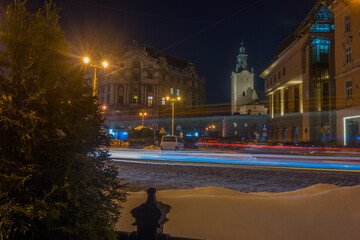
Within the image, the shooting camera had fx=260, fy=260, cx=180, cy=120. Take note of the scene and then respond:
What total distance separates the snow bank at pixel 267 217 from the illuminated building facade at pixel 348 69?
25680 millimetres

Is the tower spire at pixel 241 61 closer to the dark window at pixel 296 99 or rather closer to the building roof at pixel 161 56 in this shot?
the building roof at pixel 161 56

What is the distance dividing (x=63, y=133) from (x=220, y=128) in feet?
247

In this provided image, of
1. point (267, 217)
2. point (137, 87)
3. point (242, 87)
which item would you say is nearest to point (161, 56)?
point (137, 87)

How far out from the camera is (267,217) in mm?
3396

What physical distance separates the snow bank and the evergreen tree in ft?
5.40

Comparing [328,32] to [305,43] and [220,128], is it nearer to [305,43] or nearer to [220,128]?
[305,43]

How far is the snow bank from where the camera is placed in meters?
3.10

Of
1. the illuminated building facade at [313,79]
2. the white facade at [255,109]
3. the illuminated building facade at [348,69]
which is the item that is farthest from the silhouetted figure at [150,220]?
the white facade at [255,109]

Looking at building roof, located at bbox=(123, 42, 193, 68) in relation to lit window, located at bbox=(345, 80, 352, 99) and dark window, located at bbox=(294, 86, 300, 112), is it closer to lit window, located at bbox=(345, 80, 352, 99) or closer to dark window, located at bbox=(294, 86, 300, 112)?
dark window, located at bbox=(294, 86, 300, 112)

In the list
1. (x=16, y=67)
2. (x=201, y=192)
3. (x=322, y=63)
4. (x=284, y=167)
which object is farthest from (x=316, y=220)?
(x=322, y=63)

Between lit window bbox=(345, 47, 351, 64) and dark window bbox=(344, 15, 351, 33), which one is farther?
dark window bbox=(344, 15, 351, 33)

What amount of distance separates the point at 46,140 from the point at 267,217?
9.30ft

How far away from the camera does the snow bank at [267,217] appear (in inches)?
122

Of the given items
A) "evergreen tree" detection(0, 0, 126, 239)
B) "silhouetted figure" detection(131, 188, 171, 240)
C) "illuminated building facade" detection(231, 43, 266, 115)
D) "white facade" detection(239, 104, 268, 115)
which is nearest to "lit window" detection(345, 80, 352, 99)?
"silhouetted figure" detection(131, 188, 171, 240)
